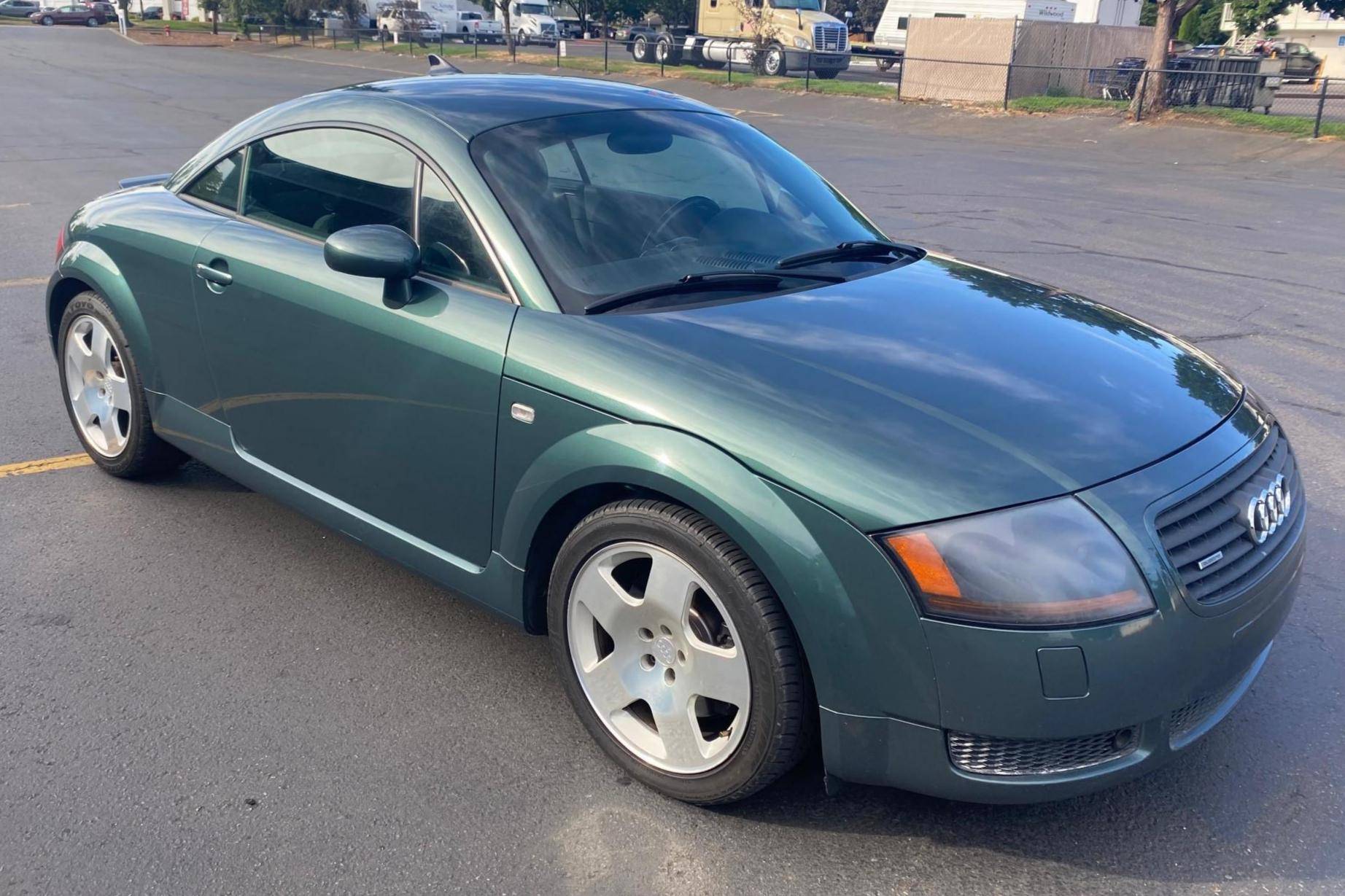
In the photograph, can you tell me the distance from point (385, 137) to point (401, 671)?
166 cm

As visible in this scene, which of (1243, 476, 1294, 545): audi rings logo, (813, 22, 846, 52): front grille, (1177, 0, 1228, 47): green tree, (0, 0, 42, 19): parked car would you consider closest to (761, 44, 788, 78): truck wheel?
(813, 22, 846, 52): front grille

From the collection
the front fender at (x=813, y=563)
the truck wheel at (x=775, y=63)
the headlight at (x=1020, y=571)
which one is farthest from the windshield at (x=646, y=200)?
the truck wheel at (x=775, y=63)

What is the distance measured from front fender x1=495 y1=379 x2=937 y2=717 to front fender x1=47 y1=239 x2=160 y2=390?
2425 mm

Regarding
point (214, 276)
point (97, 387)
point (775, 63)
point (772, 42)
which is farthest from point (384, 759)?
point (772, 42)

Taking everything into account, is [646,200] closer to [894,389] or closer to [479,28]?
[894,389]

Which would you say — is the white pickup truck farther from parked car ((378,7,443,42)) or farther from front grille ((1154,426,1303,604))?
front grille ((1154,426,1303,604))

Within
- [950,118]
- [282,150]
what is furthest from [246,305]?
[950,118]

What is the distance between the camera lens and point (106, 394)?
188 inches

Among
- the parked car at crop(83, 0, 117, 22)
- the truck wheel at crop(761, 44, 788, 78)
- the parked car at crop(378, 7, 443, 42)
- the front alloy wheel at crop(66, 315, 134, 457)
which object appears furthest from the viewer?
the parked car at crop(83, 0, 117, 22)

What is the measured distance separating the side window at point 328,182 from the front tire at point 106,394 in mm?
905

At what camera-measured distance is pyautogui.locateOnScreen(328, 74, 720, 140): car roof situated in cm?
367

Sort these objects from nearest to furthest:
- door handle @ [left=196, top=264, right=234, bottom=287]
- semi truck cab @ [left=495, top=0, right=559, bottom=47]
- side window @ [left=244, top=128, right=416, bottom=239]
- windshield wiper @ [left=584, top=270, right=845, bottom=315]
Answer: windshield wiper @ [left=584, top=270, right=845, bottom=315] → side window @ [left=244, top=128, right=416, bottom=239] → door handle @ [left=196, top=264, right=234, bottom=287] → semi truck cab @ [left=495, top=0, right=559, bottom=47]

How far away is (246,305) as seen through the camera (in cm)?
388

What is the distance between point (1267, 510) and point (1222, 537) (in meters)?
0.25
